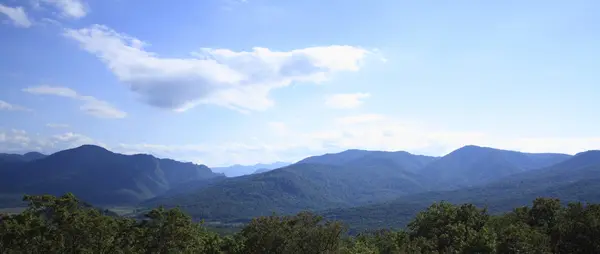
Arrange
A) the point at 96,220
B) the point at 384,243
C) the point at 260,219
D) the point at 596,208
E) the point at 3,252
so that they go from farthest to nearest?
1. the point at 384,243
2. the point at 596,208
3. the point at 260,219
4. the point at 96,220
5. the point at 3,252

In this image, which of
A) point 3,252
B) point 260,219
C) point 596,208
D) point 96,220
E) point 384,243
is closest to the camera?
point 3,252

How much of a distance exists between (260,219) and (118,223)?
21.9 metres

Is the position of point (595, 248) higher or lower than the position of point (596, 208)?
lower

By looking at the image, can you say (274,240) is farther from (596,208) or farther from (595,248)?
(596,208)

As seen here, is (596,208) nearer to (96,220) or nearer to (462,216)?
(462,216)

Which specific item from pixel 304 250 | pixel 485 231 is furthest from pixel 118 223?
pixel 485 231

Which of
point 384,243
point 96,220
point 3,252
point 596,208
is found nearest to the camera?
point 3,252

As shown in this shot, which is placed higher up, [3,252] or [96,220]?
[96,220]

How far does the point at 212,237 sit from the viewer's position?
6894cm

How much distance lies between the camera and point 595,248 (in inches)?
2245

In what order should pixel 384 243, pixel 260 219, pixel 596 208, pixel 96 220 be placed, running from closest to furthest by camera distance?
pixel 96 220 → pixel 260 219 → pixel 596 208 → pixel 384 243

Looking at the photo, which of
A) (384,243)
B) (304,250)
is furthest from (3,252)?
(384,243)

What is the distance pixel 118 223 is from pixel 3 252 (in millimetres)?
14875

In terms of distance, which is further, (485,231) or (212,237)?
(212,237)
